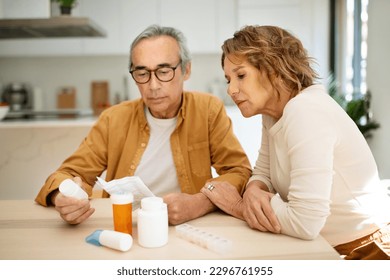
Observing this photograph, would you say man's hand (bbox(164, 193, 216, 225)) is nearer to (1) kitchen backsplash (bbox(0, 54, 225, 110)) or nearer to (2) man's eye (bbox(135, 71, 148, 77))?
(2) man's eye (bbox(135, 71, 148, 77))

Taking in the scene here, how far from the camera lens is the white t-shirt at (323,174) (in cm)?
81

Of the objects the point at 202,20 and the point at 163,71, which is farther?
the point at 202,20

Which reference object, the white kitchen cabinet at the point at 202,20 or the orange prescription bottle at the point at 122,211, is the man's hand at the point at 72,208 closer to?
the orange prescription bottle at the point at 122,211

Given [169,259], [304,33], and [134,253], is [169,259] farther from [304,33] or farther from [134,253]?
[304,33]

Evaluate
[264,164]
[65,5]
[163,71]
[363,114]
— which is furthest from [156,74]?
[65,5]

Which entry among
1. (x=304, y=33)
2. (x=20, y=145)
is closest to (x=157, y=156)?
(x=20, y=145)

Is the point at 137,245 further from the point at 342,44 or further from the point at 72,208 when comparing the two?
the point at 342,44

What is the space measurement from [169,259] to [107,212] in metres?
0.31

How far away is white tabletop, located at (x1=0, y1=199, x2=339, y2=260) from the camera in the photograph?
76 centimetres

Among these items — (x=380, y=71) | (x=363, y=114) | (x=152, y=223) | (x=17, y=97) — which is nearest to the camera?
(x=152, y=223)

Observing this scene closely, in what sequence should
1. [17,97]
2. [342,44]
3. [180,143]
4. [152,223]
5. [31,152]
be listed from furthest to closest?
[17,97], [342,44], [31,152], [180,143], [152,223]

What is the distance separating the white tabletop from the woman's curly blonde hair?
0.36 meters

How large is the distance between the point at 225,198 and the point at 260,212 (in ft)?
0.51

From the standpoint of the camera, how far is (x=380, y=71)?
69.1 inches
